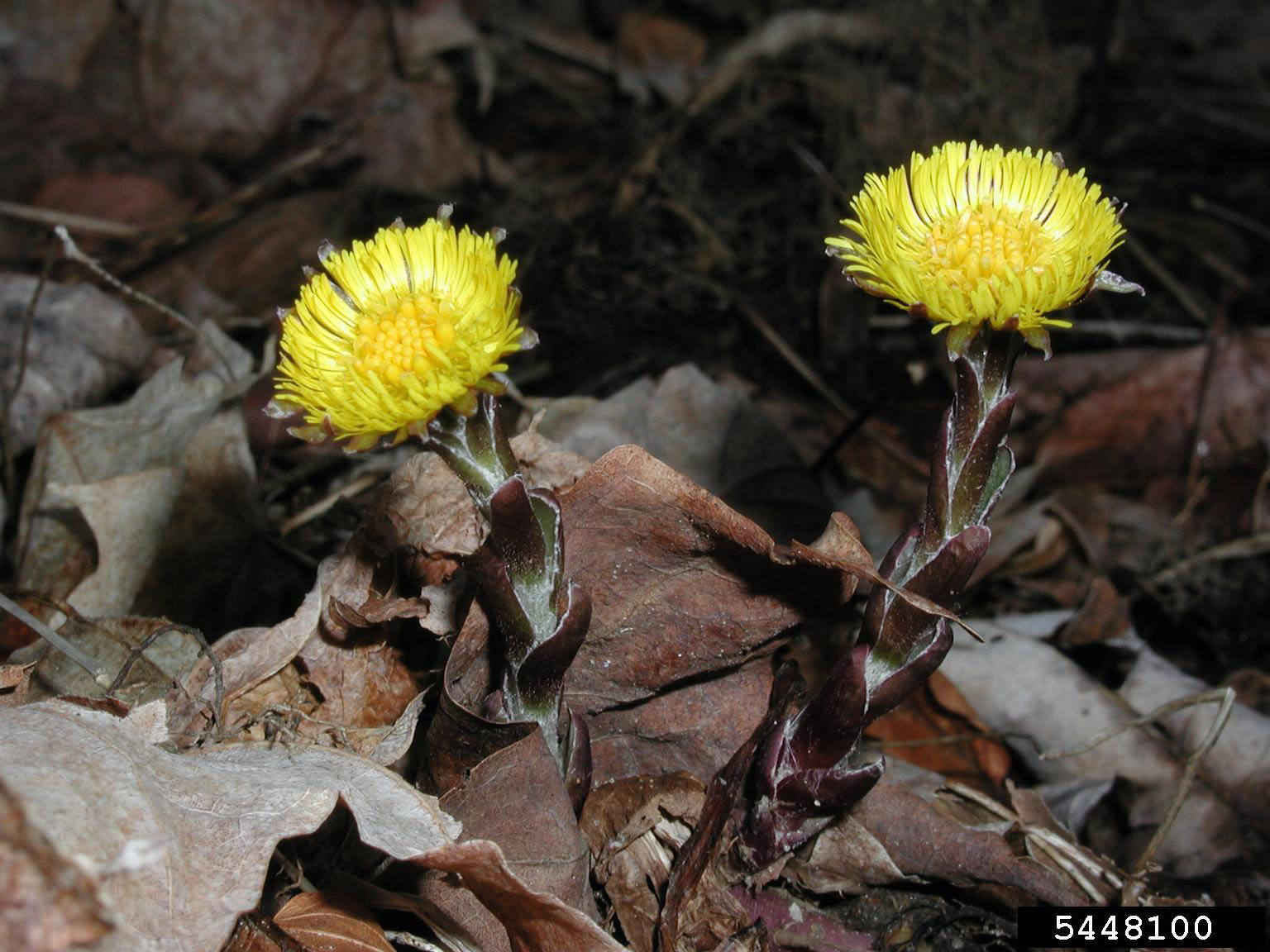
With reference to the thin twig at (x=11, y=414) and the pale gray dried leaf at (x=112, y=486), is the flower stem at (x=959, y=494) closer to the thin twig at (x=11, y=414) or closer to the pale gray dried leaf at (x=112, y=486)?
the pale gray dried leaf at (x=112, y=486)

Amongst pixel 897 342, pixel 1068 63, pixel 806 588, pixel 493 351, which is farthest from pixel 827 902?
pixel 1068 63

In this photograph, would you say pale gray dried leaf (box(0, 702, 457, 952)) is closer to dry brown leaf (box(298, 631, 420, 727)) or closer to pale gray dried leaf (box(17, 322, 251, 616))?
dry brown leaf (box(298, 631, 420, 727))

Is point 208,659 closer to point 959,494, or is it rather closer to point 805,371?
point 959,494

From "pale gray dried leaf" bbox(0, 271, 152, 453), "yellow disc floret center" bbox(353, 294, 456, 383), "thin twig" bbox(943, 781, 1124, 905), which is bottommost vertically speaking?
"thin twig" bbox(943, 781, 1124, 905)

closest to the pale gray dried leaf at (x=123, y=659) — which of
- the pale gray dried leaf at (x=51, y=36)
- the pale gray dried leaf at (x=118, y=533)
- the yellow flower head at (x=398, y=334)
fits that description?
the pale gray dried leaf at (x=118, y=533)

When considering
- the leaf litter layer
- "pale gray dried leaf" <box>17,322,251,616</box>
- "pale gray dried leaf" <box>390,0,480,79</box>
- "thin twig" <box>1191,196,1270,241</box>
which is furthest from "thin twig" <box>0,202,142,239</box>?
"thin twig" <box>1191,196,1270,241</box>

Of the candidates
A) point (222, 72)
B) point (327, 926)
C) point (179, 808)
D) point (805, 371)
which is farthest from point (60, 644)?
point (222, 72)

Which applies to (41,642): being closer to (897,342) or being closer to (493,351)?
(493,351)
